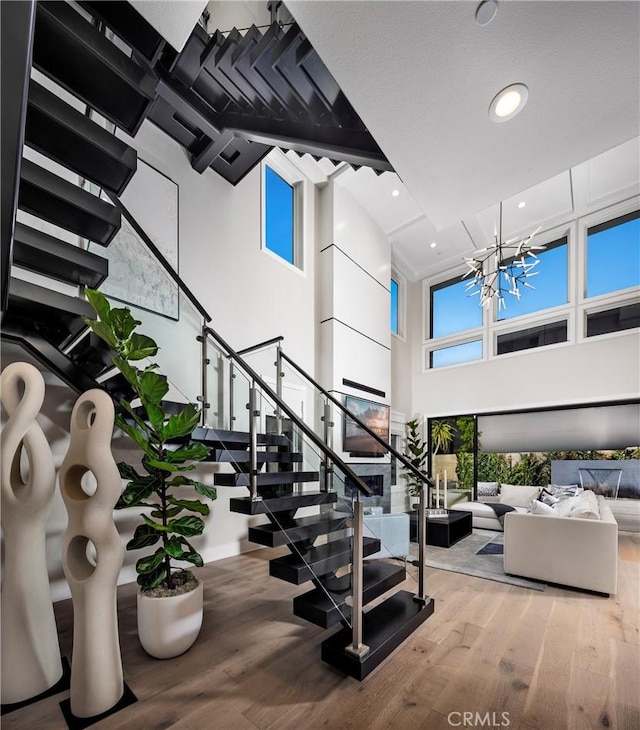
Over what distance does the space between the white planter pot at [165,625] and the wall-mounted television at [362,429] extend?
1.74 metres

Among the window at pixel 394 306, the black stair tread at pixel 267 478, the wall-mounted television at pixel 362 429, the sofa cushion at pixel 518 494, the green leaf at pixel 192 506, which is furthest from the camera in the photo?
the window at pixel 394 306

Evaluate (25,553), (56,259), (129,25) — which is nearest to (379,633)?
(25,553)

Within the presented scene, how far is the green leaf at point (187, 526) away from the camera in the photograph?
2435 millimetres

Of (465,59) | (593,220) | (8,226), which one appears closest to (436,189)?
(465,59)

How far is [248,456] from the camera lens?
120 inches

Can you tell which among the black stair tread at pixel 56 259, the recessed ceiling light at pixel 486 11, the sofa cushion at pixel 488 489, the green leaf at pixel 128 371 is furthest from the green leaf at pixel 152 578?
the sofa cushion at pixel 488 489

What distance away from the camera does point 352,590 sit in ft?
7.64

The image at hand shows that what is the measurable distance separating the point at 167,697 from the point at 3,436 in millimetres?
1629

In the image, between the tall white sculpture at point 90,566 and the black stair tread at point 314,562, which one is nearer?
the tall white sculpture at point 90,566

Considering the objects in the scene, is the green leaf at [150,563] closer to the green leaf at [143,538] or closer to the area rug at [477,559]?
the green leaf at [143,538]

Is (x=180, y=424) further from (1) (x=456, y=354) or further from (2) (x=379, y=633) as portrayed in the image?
(1) (x=456, y=354)

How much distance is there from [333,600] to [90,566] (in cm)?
143

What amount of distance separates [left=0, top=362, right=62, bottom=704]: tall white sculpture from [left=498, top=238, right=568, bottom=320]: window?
842 centimetres

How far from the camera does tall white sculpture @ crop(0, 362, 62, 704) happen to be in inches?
77.4
